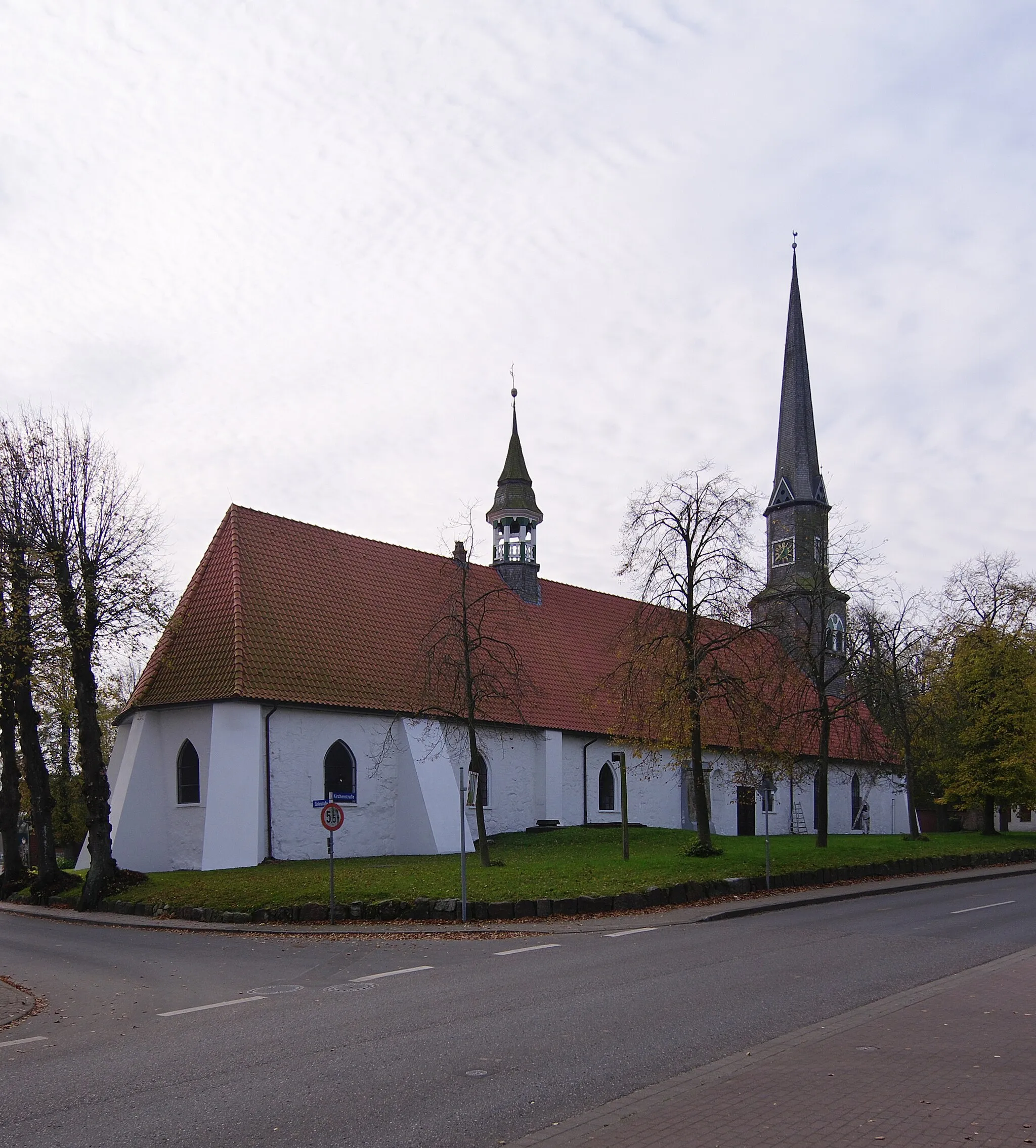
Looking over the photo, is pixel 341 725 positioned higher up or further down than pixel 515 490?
further down

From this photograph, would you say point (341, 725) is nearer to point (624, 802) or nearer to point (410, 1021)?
point (624, 802)

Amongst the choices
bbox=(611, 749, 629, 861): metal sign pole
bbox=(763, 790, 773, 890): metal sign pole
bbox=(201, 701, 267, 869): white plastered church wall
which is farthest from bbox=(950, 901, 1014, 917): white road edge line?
bbox=(201, 701, 267, 869): white plastered church wall

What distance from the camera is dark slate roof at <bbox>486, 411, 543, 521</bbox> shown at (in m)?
41.8

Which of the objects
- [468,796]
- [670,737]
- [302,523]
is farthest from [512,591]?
[670,737]

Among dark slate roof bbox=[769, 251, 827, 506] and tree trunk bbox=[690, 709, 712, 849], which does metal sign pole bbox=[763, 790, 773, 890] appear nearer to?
tree trunk bbox=[690, 709, 712, 849]

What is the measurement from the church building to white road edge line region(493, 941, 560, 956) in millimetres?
6314

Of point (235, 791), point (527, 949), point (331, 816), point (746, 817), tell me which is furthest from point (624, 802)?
point (746, 817)

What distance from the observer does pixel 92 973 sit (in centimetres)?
1426

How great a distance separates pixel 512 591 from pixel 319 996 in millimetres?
29992

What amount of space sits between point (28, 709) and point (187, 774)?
16.1ft

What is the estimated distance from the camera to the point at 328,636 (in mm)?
31422

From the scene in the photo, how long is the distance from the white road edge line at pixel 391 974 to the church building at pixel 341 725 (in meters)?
7.23

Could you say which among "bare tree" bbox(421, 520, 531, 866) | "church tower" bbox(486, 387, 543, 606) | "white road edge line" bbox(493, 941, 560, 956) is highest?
"church tower" bbox(486, 387, 543, 606)

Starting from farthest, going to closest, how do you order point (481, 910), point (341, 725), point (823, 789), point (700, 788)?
point (341, 725), point (823, 789), point (700, 788), point (481, 910)
